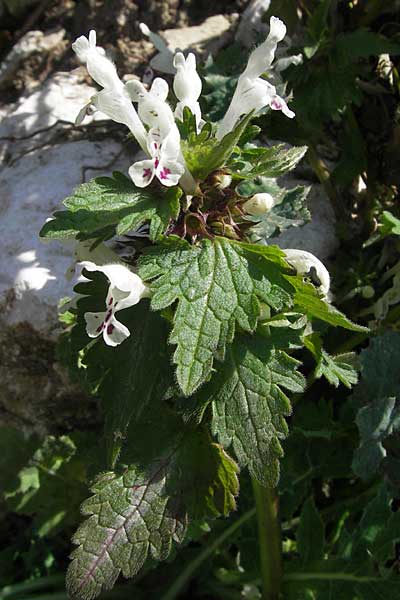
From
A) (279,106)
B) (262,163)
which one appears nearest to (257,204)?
(262,163)

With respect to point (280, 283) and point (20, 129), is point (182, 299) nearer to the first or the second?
point (280, 283)

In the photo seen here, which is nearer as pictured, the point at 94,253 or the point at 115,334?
the point at 115,334

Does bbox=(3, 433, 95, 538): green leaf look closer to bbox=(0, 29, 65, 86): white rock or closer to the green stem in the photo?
the green stem

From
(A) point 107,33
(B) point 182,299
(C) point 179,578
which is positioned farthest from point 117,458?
(A) point 107,33

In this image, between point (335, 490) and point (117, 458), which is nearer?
point (117, 458)

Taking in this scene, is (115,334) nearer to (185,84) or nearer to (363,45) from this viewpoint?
(185,84)

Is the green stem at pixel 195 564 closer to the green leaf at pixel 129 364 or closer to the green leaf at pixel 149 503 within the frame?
the green leaf at pixel 149 503

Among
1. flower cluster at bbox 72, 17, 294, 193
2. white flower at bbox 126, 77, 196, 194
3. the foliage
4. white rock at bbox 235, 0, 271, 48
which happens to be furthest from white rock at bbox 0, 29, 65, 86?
white flower at bbox 126, 77, 196, 194

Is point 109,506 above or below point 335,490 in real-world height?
above
